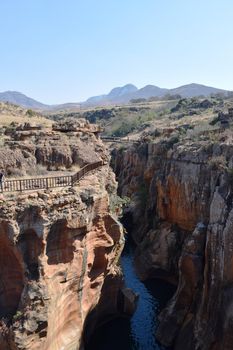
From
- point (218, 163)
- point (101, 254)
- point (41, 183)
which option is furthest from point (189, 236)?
point (41, 183)

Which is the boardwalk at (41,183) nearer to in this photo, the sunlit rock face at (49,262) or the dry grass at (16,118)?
the sunlit rock face at (49,262)

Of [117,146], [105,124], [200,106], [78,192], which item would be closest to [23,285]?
[78,192]

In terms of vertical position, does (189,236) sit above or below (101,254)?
below

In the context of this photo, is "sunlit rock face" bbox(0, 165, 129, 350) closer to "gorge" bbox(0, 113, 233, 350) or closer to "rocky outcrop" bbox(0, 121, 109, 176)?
"gorge" bbox(0, 113, 233, 350)

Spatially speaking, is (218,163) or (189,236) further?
(218,163)

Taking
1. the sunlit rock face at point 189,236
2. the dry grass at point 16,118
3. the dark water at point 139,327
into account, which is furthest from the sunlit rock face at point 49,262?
the dry grass at point 16,118

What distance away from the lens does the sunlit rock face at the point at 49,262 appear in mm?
14703

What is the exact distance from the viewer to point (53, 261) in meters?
15.9

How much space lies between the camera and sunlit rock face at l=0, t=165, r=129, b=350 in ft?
48.2

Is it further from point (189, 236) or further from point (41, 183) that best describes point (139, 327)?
point (41, 183)

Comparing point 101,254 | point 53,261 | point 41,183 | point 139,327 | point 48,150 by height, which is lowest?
point 139,327

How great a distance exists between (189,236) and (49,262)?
1116cm

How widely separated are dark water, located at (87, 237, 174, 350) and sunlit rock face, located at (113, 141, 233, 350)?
0.86m

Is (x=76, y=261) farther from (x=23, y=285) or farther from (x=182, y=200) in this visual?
(x=182, y=200)
